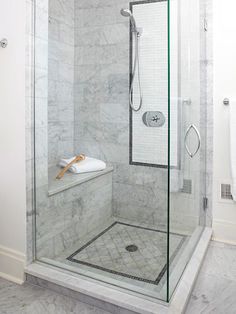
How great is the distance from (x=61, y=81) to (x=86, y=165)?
26.0 inches

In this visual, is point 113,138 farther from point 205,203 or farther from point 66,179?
point 205,203

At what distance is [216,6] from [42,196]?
2.01 metres

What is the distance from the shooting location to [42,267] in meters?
1.84

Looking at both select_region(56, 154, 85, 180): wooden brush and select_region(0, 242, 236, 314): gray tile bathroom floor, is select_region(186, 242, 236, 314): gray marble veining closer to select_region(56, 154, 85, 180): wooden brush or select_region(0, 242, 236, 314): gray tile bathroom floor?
select_region(0, 242, 236, 314): gray tile bathroom floor

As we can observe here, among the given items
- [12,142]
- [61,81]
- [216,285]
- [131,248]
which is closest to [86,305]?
[131,248]

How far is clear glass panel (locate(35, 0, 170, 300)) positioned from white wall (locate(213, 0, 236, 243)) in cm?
78

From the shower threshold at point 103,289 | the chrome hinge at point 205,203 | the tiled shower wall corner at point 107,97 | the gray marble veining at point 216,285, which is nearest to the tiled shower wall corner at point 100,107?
the tiled shower wall corner at point 107,97

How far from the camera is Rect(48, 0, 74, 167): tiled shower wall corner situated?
211 centimetres

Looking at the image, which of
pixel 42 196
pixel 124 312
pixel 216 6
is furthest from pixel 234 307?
pixel 216 6

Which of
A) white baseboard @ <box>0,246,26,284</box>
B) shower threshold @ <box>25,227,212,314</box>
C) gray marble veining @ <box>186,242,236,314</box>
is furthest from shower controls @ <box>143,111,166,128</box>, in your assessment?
white baseboard @ <box>0,246,26,284</box>

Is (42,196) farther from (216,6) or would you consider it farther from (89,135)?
(216,6)

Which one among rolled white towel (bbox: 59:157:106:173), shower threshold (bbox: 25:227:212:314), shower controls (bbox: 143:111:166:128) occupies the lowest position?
shower threshold (bbox: 25:227:212:314)

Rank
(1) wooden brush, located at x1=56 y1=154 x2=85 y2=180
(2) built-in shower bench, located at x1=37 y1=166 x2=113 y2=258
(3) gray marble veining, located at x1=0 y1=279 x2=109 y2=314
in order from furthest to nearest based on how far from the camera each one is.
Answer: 1. (1) wooden brush, located at x1=56 y1=154 x2=85 y2=180
2. (2) built-in shower bench, located at x1=37 y1=166 x2=113 y2=258
3. (3) gray marble veining, located at x1=0 y1=279 x2=109 y2=314

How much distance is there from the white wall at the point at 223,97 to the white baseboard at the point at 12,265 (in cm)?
158
